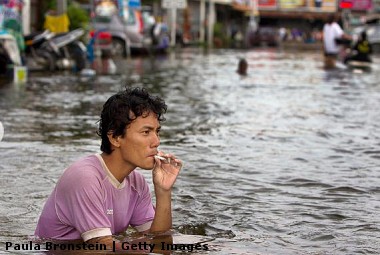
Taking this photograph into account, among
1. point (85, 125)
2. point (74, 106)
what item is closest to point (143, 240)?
point (85, 125)

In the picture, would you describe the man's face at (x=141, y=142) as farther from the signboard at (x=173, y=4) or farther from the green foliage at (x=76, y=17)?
the signboard at (x=173, y=4)

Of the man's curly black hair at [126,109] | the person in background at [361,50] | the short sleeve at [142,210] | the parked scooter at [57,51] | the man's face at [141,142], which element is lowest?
the person in background at [361,50]

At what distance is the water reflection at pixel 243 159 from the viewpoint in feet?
18.7

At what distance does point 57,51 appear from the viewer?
20938 millimetres

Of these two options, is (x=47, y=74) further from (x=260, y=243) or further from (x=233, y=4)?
(x=233, y=4)

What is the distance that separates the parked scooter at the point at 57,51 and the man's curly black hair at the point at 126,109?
52.0 feet

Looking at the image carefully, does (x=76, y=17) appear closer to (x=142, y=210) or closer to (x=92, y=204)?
(x=142, y=210)

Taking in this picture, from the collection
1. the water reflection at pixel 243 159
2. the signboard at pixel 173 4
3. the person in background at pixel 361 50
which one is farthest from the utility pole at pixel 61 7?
the signboard at pixel 173 4

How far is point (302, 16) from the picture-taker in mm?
86812

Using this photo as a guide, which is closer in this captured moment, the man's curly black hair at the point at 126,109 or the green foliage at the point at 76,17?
the man's curly black hair at the point at 126,109

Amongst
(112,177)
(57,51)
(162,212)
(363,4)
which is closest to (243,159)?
(162,212)

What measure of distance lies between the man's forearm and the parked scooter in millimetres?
15664

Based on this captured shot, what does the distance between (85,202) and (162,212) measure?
491 mm

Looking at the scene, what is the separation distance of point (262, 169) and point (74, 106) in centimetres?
550
